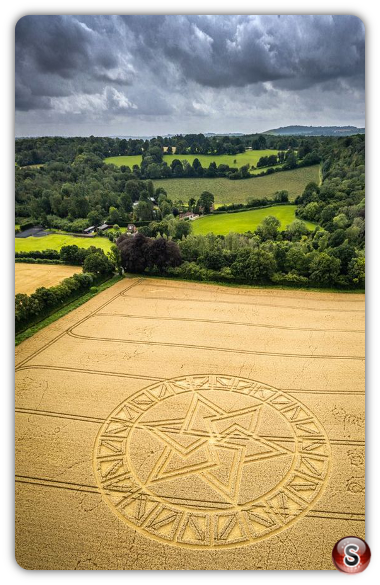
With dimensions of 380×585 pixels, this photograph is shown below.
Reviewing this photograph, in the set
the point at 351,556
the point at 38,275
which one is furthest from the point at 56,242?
the point at 351,556

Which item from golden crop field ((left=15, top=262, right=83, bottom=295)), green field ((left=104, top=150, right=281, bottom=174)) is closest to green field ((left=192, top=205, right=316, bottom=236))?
golden crop field ((left=15, top=262, right=83, bottom=295))

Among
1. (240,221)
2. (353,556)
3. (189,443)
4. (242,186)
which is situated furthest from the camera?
(242,186)

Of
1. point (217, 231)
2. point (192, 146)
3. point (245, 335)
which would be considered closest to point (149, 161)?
point (192, 146)

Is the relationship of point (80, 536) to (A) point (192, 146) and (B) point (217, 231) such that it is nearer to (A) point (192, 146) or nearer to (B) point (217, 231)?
(B) point (217, 231)

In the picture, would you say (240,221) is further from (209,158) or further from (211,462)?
(211,462)

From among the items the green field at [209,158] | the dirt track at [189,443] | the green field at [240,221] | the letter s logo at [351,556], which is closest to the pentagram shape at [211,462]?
the dirt track at [189,443]

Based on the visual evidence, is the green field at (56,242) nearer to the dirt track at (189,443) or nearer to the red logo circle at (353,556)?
the dirt track at (189,443)

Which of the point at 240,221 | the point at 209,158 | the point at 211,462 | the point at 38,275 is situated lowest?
the point at 211,462

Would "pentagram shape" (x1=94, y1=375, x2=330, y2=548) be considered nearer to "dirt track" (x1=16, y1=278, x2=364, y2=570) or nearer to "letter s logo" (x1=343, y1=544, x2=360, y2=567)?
"dirt track" (x1=16, y1=278, x2=364, y2=570)
